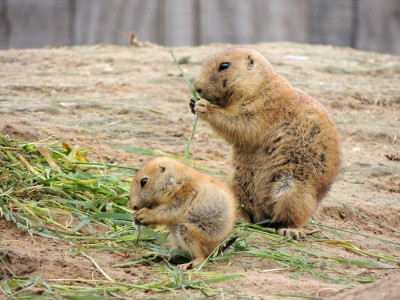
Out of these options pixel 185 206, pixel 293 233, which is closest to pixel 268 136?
pixel 293 233

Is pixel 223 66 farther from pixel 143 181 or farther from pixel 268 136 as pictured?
pixel 143 181

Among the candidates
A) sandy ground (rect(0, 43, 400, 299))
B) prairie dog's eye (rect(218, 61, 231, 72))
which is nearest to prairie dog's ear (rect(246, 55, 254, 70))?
prairie dog's eye (rect(218, 61, 231, 72))

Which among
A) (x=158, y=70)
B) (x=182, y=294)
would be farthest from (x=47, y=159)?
(x=158, y=70)

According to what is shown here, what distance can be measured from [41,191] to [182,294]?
171cm

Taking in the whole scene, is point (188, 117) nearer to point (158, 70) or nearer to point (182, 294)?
point (158, 70)

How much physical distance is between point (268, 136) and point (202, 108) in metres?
0.60

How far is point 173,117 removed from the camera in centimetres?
762

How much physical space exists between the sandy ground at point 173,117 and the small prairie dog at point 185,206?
250mm

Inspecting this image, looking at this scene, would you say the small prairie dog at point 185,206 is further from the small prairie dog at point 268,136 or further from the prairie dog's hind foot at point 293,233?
the small prairie dog at point 268,136

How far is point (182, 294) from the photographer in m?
3.64

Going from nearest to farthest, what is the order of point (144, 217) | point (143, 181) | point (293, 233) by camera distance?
point (144, 217) < point (143, 181) < point (293, 233)

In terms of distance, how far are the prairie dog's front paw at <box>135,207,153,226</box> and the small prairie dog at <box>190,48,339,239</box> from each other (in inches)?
51.0

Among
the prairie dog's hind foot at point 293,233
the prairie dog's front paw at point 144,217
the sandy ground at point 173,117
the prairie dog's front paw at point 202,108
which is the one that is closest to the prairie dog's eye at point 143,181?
the prairie dog's front paw at point 144,217

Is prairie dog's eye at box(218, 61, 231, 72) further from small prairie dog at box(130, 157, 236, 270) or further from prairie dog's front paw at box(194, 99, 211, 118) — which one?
small prairie dog at box(130, 157, 236, 270)
